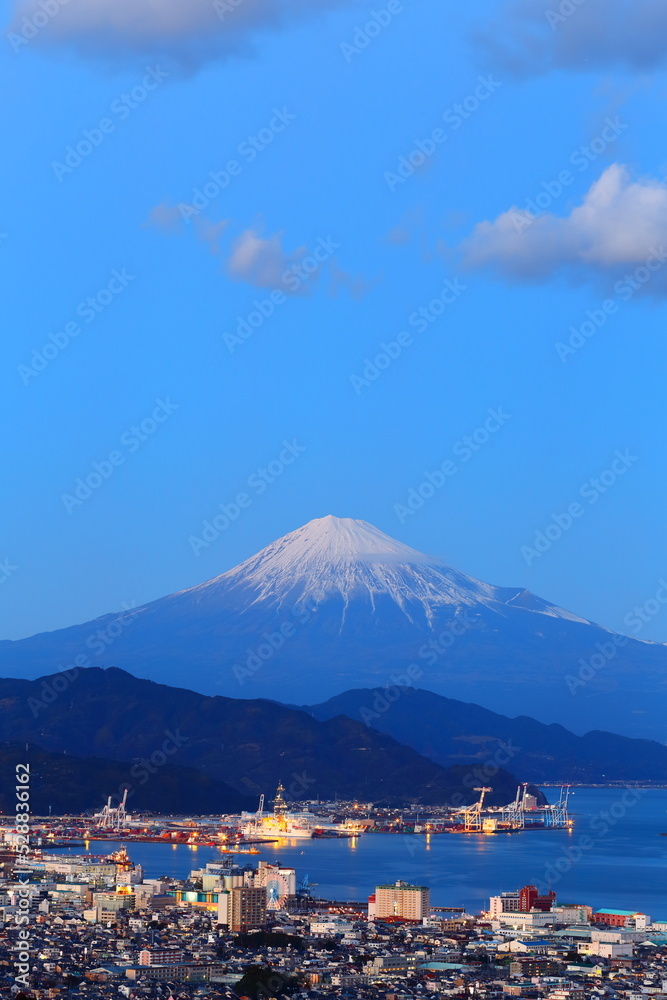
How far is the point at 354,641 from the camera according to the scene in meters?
124

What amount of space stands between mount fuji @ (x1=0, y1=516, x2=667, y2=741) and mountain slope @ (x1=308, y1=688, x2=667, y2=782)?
5.87 meters

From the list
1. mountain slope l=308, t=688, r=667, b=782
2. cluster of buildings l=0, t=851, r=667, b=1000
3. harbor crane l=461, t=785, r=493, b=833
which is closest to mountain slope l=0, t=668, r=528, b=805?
harbor crane l=461, t=785, r=493, b=833

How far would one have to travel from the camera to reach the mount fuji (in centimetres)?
12025

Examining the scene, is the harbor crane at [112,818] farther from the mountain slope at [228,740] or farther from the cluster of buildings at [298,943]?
the cluster of buildings at [298,943]

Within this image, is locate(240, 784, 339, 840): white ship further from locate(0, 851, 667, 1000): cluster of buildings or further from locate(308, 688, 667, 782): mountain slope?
locate(308, 688, 667, 782): mountain slope

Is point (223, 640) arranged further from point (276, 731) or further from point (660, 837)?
point (660, 837)

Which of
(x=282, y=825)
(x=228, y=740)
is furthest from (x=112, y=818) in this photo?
(x=228, y=740)

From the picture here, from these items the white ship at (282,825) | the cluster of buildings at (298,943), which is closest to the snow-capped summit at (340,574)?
the white ship at (282,825)

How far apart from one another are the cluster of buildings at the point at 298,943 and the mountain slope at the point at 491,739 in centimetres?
6947

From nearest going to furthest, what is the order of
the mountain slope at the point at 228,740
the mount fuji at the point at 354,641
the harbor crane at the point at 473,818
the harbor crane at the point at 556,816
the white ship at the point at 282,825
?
1. the white ship at the point at 282,825
2. the harbor crane at the point at 473,818
3. the harbor crane at the point at 556,816
4. the mountain slope at the point at 228,740
5. the mount fuji at the point at 354,641

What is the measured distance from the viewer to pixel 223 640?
120 meters

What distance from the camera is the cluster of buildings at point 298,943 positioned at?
21.4 metres

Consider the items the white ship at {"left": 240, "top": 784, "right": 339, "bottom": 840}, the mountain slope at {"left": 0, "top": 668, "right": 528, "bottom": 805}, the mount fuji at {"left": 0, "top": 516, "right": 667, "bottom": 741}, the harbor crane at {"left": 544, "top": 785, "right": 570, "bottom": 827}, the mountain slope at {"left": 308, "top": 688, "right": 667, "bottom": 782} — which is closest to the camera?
the white ship at {"left": 240, "top": 784, "right": 339, "bottom": 840}

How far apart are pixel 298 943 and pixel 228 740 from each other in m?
60.2
